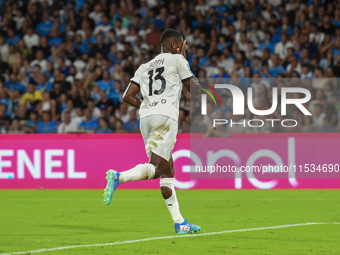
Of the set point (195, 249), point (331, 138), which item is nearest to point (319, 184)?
point (331, 138)

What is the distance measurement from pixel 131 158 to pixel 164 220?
4.62m

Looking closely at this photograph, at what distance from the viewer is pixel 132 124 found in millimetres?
13094

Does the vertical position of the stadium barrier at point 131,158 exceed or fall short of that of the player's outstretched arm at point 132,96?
it falls short

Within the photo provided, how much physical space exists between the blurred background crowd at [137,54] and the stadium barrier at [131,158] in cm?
37

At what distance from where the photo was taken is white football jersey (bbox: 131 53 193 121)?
19.9 feet

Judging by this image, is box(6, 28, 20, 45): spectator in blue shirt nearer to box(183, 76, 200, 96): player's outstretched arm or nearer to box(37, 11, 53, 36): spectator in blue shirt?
box(37, 11, 53, 36): spectator in blue shirt

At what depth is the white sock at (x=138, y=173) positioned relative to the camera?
5750mm

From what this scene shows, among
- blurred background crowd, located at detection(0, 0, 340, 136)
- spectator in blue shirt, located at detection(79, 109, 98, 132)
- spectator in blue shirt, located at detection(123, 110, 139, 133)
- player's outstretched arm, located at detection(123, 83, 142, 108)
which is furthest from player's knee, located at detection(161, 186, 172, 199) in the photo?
spectator in blue shirt, located at detection(79, 109, 98, 132)

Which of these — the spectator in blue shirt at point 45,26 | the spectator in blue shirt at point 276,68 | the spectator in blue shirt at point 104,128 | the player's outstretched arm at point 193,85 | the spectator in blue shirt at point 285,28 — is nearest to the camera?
the player's outstretched arm at point 193,85

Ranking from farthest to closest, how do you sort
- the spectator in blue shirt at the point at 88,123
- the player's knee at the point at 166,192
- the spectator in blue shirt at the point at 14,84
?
1. the spectator in blue shirt at the point at 14,84
2. the spectator in blue shirt at the point at 88,123
3. the player's knee at the point at 166,192

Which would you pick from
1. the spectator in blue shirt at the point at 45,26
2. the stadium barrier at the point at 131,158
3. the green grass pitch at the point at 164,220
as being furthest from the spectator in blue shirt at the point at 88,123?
the spectator in blue shirt at the point at 45,26

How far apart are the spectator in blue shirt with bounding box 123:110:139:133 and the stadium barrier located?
0.28 metres

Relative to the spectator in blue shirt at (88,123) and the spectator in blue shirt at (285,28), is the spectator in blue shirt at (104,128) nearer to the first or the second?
the spectator in blue shirt at (88,123)

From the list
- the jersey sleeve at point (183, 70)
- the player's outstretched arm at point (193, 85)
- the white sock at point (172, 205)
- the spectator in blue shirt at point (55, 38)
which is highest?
the spectator in blue shirt at point (55, 38)
